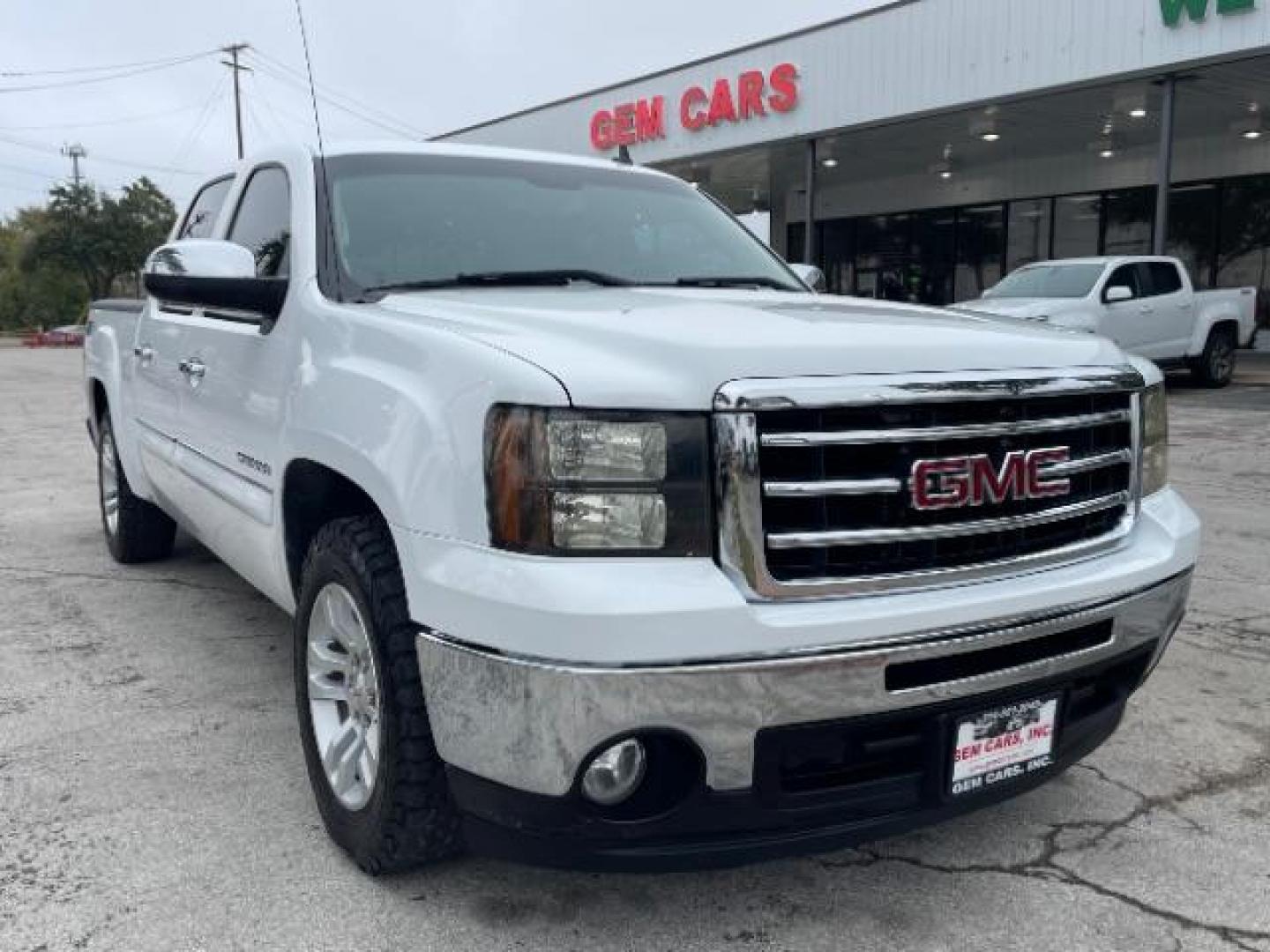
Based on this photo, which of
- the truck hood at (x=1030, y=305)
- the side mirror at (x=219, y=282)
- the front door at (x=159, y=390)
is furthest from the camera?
the truck hood at (x=1030, y=305)

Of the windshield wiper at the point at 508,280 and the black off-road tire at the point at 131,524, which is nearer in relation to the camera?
the windshield wiper at the point at 508,280

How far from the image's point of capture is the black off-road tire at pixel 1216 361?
1478cm

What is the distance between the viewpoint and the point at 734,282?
365 centimetres

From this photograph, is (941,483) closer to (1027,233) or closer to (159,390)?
(159,390)

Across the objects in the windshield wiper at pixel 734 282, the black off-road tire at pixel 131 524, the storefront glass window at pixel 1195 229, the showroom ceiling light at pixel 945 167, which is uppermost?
the showroom ceiling light at pixel 945 167

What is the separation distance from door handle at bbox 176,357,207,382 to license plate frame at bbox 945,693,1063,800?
8.75 ft

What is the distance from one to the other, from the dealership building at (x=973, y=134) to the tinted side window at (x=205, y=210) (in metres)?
8.77

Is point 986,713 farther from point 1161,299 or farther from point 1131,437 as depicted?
point 1161,299

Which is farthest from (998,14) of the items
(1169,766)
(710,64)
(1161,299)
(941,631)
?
(941,631)

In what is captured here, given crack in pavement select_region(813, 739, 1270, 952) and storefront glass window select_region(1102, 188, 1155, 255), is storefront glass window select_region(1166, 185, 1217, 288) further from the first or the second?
crack in pavement select_region(813, 739, 1270, 952)

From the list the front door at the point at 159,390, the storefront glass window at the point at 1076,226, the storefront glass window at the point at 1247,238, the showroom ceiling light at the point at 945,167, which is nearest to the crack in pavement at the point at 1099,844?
the front door at the point at 159,390

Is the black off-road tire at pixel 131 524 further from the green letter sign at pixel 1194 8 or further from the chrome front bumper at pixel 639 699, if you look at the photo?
the green letter sign at pixel 1194 8

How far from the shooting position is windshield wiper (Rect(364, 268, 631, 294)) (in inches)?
121

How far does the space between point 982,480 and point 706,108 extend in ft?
60.1
